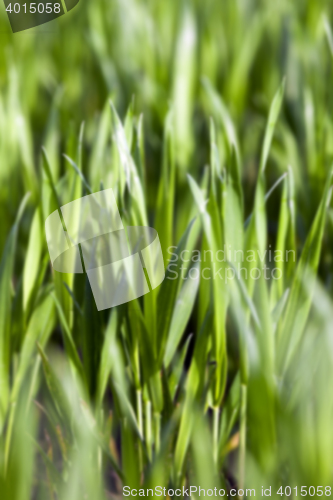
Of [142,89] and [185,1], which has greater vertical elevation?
[185,1]

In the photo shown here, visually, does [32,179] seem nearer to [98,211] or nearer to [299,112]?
[98,211]

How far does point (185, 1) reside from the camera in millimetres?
832

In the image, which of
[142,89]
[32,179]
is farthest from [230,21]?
[32,179]

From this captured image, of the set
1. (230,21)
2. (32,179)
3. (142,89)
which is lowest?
(32,179)

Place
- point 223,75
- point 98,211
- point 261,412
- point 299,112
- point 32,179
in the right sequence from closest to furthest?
1. point 261,412
2. point 98,211
3. point 32,179
4. point 299,112
5. point 223,75

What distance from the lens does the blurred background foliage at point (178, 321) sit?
1.07ft

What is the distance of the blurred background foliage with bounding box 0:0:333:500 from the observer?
1.07ft

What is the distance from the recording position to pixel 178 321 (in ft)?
1.36

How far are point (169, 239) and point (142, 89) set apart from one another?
0.41m

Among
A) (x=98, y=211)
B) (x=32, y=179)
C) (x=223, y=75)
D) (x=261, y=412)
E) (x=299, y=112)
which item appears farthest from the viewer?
(x=223, y=75)

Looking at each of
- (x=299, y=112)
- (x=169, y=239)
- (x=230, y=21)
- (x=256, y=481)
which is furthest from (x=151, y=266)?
(x=230, y=21)

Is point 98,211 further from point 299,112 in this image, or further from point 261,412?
point 299,112

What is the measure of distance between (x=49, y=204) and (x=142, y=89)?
1.31 feet

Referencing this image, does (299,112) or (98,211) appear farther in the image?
(299,112)
